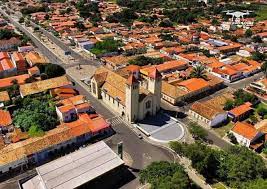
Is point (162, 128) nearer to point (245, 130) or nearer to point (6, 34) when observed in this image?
point (245, 130)

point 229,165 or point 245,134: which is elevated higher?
point 229,165

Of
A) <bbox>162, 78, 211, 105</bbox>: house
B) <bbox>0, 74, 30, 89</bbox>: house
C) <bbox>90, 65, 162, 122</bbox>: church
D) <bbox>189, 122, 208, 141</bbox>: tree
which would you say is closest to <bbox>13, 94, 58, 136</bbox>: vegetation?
<bbox>0, 74, 30, 89</bbox>: house

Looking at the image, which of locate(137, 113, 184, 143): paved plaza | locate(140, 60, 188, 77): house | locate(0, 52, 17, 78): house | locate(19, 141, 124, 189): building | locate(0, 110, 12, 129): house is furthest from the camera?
locate(140, 60, 188, 77): house

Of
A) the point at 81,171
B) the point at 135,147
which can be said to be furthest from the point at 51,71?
the point at 81,171

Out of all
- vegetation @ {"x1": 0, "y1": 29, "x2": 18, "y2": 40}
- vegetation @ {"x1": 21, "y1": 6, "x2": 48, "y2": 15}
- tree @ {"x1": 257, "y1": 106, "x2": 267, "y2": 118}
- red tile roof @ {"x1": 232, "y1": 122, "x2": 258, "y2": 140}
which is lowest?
tree @ {"x1": 257, "y1": 106, "x2": 267, "y2": 118}

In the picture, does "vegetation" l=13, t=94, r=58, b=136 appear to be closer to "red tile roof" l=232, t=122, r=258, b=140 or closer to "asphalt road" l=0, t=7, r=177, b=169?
"asphalt road" l=0, t=7, r=177, b=169

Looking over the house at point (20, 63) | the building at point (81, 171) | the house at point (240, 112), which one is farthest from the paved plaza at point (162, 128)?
the house at point (20, 63)

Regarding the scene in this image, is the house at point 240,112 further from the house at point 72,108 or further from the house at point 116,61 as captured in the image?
the house at point 116,61
